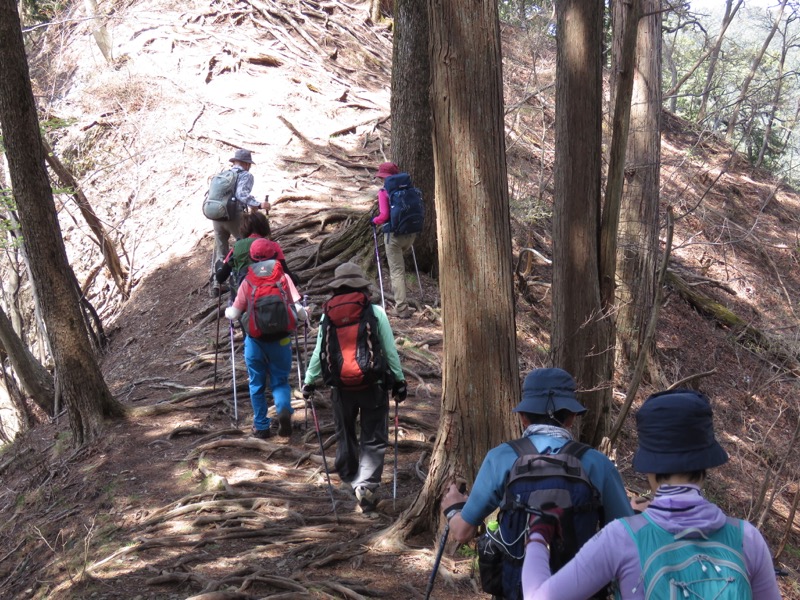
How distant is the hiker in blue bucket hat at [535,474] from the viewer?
292cm

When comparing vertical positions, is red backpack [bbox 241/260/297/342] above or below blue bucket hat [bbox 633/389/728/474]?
below

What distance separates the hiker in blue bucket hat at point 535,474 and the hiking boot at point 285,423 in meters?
4.72

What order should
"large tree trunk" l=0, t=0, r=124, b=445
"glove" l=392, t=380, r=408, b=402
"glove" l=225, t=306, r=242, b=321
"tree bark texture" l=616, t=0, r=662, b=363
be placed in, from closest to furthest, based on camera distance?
"glove" l=392, t=380, r=408, b=402
"glove" l=225, t=306, r=242, b=321
"large tree trunk" l=0, t=0, r=124, b=445
"tree bark texture" l=616, t=0, r=662, b=363

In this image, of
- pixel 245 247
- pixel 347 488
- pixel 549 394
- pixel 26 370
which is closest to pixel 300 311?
pixel 245 247

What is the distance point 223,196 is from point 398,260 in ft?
8.59

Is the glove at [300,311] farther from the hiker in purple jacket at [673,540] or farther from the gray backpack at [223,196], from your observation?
the hiker in purple jacket at [673,540]

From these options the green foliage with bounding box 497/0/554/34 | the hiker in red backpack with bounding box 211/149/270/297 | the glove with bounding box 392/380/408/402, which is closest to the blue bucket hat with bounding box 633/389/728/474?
the glove with bounding box 392/380/408/402

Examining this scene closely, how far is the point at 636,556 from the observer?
240 cm

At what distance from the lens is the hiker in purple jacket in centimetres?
236

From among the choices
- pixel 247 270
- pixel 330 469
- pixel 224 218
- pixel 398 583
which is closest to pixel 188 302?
pixel 224 218

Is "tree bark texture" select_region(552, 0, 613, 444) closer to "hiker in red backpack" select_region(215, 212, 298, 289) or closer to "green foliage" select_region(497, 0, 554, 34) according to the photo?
"hiker in red backpack" select_region(215, 212, 298, 289)

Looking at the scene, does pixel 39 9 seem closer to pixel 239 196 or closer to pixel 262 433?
pixel 239 196

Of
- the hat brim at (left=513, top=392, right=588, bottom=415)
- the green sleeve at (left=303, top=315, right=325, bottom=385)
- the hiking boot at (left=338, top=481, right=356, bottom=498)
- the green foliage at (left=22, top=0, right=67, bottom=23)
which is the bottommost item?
the hiking boot at (left=338, top=481, right=356, bottom=498)

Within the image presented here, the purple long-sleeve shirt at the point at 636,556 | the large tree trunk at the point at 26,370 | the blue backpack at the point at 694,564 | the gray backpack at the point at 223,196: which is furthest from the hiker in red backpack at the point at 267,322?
the blue backpack at the point at 694,564
